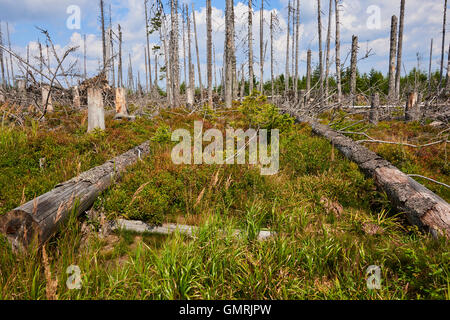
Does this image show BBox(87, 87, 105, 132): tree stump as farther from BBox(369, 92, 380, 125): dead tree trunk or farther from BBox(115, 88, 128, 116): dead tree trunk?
BBox(369, 92, 380, 125): dead tree trunk

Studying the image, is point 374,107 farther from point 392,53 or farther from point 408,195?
point 392,53

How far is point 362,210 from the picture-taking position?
446 centimetres

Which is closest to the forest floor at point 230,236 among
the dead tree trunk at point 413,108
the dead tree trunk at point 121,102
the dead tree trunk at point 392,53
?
the dead tree trunk at point 121,102

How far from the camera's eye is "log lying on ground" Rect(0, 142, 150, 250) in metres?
2.71

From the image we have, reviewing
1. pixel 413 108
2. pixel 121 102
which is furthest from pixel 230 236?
pixel 413 108

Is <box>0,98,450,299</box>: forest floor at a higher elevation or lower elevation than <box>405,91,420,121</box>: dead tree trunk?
lower

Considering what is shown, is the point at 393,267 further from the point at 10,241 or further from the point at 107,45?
the point at 107,45

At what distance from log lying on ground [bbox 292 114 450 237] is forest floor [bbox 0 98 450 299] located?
167 millimetres

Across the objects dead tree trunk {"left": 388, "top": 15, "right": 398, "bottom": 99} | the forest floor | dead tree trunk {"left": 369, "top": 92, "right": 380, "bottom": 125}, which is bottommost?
the forest floor

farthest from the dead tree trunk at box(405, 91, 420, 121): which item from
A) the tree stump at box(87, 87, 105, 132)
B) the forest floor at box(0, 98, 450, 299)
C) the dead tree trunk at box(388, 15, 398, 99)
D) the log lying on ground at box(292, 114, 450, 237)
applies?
the tree stump at box(87, 87, 105, 132)

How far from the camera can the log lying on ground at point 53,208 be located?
2.71 meters

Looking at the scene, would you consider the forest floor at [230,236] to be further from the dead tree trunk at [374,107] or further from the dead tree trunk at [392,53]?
the dead tree trunk at [392,53]

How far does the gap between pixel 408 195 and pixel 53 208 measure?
5.14 metres

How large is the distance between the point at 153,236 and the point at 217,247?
1.34 m
